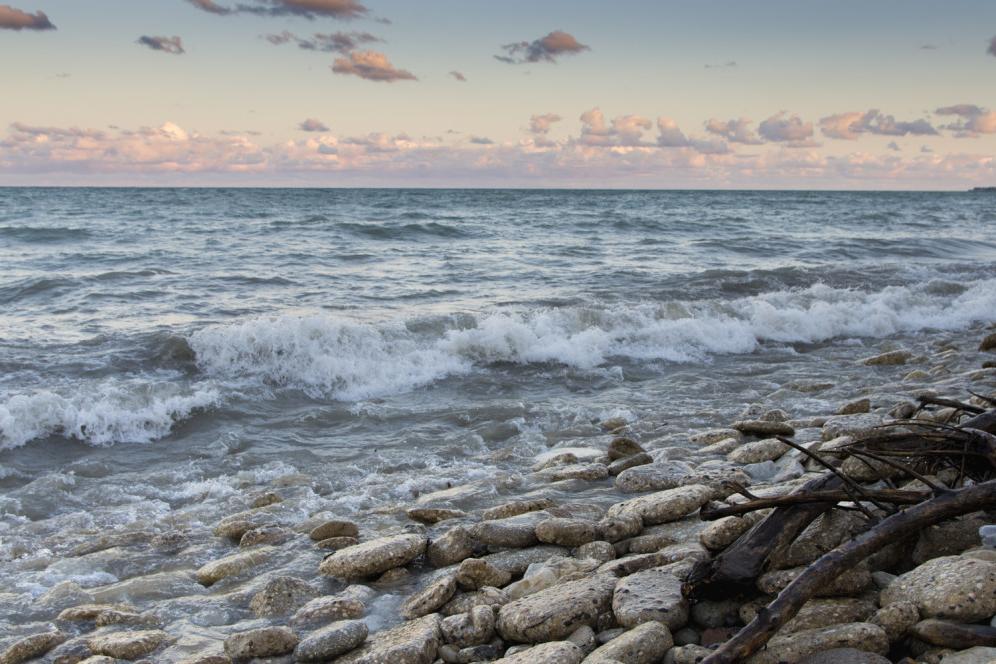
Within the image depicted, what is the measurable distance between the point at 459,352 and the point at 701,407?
395cm

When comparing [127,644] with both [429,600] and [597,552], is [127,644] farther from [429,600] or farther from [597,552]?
[597,552]

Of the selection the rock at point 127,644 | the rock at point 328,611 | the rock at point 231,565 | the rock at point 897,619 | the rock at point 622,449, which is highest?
the rock at point 897,619

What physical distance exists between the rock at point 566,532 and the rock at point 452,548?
45 centimetres

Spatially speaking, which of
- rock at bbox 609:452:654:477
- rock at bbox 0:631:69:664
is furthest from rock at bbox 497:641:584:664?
rock at bbox 609:452:654:477

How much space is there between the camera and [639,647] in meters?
3.36

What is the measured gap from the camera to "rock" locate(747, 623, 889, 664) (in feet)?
10.0

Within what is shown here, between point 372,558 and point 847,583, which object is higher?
point 847,583

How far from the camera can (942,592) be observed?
3152 millimetres

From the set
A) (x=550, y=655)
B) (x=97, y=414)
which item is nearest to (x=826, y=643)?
(x=550, y=655)

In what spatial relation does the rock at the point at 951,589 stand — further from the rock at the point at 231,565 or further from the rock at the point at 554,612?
the rock at the point at 231,565

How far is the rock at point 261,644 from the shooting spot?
160 inches

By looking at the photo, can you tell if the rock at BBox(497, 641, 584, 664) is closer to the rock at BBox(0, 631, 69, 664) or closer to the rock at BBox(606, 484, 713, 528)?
the rock at BBox(606, 484, 713, 528)

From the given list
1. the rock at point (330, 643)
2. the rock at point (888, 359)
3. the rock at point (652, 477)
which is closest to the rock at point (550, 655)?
the rock at point (330, 643)

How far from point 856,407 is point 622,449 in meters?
2.65
